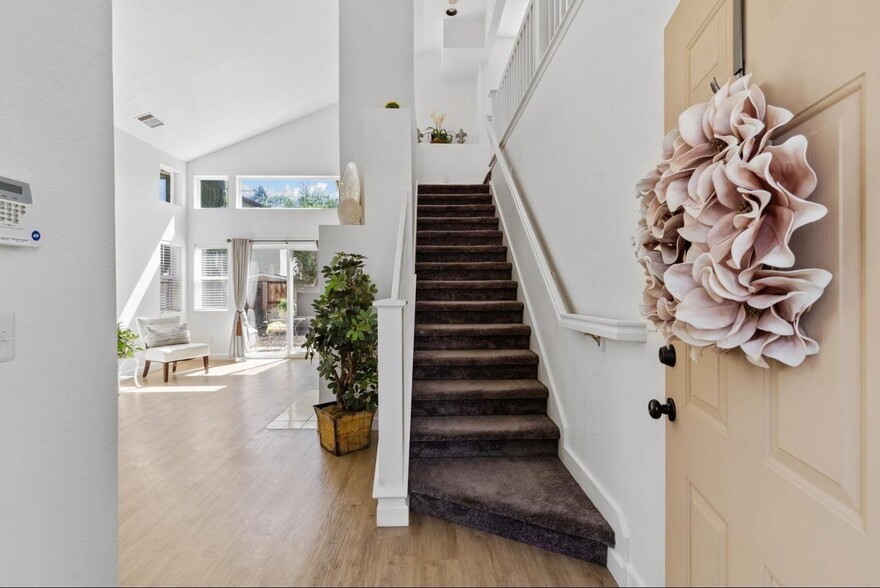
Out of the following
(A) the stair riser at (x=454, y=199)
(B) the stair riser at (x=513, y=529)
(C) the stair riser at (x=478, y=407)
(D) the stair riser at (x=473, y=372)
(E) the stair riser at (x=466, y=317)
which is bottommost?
(B) the stair riser at (x=513, y=529)

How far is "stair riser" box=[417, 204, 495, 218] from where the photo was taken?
3967mm

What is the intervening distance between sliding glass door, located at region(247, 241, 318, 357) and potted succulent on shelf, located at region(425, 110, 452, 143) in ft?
8.11

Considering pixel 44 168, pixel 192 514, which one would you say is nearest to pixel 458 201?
pixel 192 514

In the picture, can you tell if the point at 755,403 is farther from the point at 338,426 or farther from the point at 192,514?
the point at 338,426

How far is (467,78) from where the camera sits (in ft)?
19.3

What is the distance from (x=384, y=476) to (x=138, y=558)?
0.87 metres

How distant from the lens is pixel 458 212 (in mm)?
3998

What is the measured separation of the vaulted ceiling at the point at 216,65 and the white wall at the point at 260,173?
0.28m

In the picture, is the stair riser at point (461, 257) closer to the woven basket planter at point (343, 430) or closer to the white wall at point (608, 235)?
the white wall at point (608, 235)

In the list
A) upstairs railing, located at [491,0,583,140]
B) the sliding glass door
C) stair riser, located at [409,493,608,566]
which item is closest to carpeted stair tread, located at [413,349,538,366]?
stair riser, located at [409,493,608,566]

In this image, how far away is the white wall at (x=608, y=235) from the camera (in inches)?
47.9

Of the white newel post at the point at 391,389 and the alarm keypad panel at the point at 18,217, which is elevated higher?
the alarm keypad panel at the point at 18,217

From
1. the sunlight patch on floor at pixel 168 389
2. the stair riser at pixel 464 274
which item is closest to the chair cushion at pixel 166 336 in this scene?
the sunlight patch on floor at pixel 168 389

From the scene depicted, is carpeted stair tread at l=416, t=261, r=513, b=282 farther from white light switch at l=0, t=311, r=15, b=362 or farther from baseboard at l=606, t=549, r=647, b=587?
white light switch at l=0, t=311, r=15, b=362
